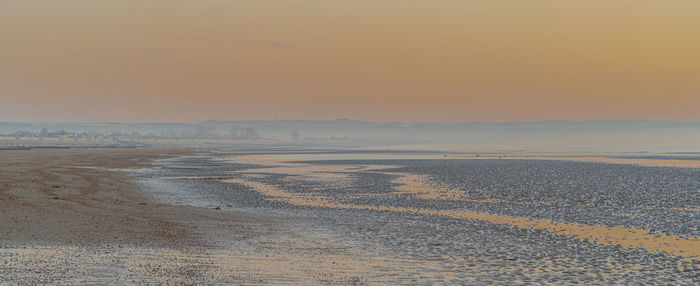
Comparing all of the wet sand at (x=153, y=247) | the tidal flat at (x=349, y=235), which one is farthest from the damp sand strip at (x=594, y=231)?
the wet sand at (x=153, y=247)

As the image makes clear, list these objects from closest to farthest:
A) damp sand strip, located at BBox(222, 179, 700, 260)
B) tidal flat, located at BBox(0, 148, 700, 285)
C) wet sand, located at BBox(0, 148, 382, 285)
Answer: wet sand, located at BBox(0, 148, 382, 285) → tidal flat, located at BBox(0, 148, 700, 285) → damp sand strip, located at BBox(222, 179, 700, 260)

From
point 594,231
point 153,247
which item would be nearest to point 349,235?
point 153,247

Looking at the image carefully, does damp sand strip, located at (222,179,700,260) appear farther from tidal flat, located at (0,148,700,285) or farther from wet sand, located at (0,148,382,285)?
wet sand, located at (0,148,382,285)

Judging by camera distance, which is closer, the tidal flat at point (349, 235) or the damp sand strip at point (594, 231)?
the tidal flat at point (349, 235)

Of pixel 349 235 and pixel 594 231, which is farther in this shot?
pixel 594 231

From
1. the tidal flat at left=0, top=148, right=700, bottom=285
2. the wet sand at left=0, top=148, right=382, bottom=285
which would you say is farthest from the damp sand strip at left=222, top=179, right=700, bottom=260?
the wet sand at left=0, top=148, right=382, bottom=285

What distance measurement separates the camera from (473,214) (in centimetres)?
2670

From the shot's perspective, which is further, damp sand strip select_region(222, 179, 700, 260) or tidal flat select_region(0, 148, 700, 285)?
damp sand strip select_region(222, 179, 700, 260)

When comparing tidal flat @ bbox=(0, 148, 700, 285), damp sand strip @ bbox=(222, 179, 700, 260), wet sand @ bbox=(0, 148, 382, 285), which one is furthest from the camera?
damp sand strip @ bbox=(222, 179, 700, 260)

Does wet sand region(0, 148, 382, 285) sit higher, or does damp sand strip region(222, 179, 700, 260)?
damp sand strip region(222, 179, 700, 260)

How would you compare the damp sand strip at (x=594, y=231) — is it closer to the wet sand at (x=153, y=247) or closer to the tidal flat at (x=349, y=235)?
the tidal flat at (x=349, y=235)

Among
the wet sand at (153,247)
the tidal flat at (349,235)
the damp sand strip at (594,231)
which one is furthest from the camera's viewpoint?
the damp sand strip at (594,231)

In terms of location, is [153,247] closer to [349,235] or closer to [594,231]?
[349,235]

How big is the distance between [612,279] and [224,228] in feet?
40.9
